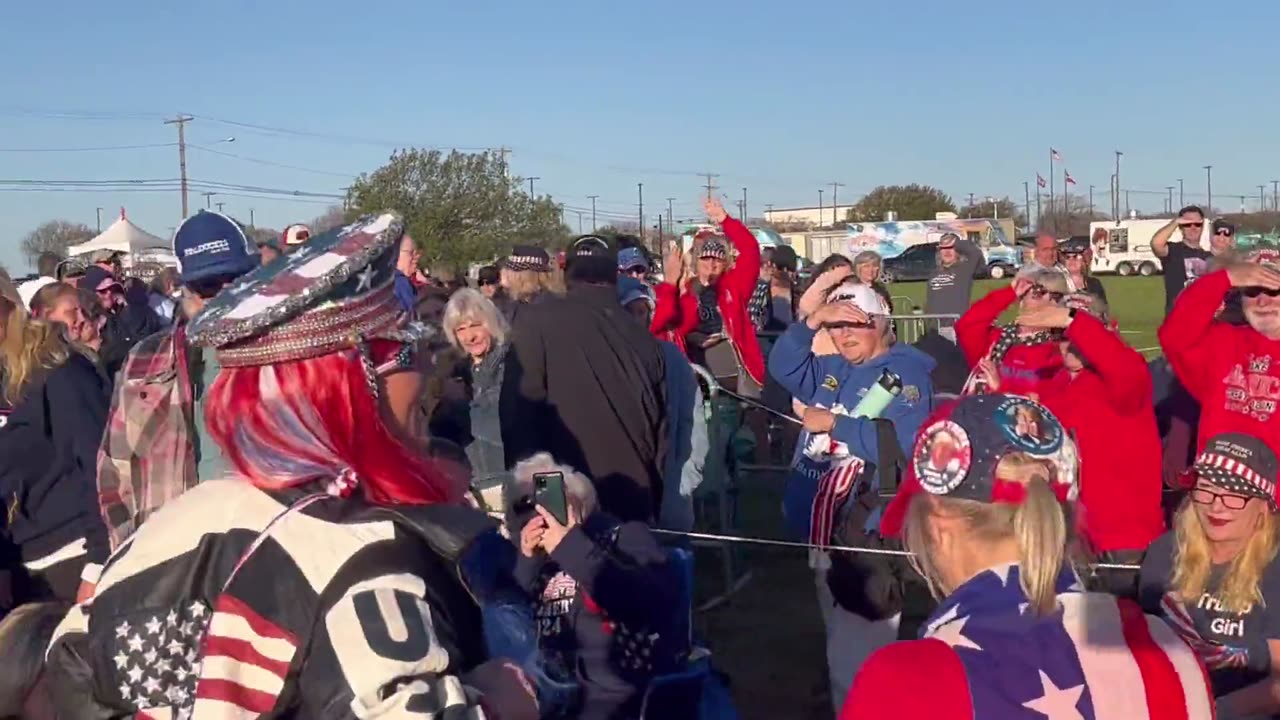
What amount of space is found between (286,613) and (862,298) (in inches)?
153

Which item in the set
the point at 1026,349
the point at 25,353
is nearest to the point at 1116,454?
the point at 1026,349

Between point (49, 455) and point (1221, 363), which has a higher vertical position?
point (1221, 363)

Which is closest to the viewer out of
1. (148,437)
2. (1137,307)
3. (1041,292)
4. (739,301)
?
(148,437)

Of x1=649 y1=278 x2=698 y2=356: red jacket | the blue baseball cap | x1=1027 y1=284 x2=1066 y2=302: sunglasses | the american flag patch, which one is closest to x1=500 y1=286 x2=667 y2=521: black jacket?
x1=1027 y1=284 x2=1066 y2=302: sunglasses

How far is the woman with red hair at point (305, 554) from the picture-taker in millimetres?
1745

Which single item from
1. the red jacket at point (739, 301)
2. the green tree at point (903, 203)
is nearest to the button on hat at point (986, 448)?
the red jacket at point (739, 301)

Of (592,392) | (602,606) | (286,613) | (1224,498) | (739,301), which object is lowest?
(602,606)

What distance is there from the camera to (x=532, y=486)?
3896 millimetres

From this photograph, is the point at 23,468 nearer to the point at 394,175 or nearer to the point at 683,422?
the point at 683,422

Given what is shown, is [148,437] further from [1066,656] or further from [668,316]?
[668,316]

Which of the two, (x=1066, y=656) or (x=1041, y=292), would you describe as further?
(x=1041, y=292)

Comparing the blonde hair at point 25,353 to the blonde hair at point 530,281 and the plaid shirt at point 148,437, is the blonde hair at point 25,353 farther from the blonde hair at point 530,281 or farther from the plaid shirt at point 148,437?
the blonde hair at point 530,281

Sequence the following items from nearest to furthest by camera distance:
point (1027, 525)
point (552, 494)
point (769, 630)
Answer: point (1027, 525)
point (552, 494)
point (769, 630)

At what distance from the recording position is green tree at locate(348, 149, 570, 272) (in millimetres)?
52281
